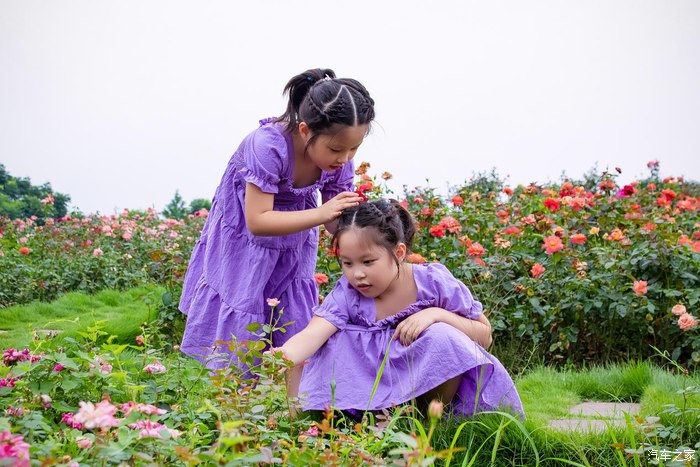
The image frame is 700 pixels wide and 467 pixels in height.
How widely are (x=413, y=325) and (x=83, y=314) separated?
329 cm

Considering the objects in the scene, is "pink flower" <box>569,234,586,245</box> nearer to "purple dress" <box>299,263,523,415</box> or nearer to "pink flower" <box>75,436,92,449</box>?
"purple dress" <box>299,263,523,415</box>

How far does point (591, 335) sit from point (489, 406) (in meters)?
1.52

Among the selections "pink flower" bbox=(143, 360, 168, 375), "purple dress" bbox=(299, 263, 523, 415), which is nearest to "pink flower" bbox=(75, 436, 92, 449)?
"pink flower" bbox=(143, 360, 168, 375)

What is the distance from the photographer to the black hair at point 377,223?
2.41m

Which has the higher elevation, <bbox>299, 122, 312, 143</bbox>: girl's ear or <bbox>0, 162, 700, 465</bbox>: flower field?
<bbox>299, 122, 312, 143</bbox>: girl's ear

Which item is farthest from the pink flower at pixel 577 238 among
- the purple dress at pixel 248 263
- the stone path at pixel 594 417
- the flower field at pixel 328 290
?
the purple dress at pixel 248 263

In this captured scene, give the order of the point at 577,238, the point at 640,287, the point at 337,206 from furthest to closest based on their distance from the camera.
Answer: the point at 577,238, the point at 640,287, the point at 337,206

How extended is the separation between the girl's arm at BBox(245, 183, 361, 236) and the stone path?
102 cm

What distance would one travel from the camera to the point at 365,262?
2.42m

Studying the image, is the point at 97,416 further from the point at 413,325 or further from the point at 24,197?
the point at 24,197

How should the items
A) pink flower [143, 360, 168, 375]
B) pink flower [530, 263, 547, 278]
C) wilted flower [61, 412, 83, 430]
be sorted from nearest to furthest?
wilted flower [61, 412, 83, 430] → pink flower [143, 360, 168, 375] → pink flower [530, 263, 547, 278]

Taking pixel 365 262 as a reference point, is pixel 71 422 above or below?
below

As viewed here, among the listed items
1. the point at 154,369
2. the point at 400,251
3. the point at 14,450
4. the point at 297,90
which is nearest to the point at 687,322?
the point at 400,251

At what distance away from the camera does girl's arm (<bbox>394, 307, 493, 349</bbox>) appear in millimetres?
2346
